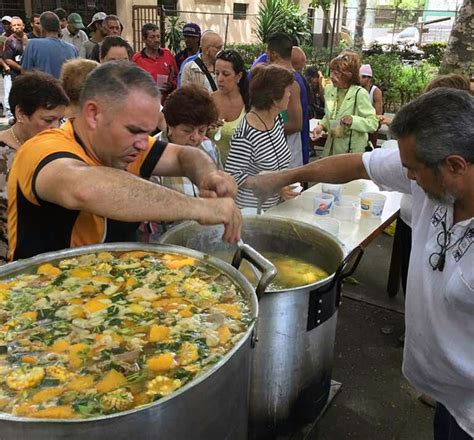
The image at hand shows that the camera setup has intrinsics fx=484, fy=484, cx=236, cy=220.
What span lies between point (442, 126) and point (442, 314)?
645 millimetres

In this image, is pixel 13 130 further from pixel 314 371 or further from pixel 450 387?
pixel 450 387

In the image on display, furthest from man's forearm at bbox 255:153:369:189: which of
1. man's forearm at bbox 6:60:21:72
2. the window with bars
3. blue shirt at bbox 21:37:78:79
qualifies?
the window with bars

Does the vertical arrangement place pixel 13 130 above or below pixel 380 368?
above

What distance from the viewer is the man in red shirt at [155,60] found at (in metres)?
6.36

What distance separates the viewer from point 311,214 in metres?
3.23

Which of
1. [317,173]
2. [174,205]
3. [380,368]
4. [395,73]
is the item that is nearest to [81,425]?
[174,205]

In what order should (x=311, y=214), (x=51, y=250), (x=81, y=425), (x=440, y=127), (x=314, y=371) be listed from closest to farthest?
(x=81, y=425) < (x=440, y=127) < (x=51, y=250) < (x=314, y=371) < (x=311, y=214)

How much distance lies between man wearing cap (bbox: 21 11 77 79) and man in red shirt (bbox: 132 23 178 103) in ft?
2.91

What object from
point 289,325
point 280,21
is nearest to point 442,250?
point 289,325

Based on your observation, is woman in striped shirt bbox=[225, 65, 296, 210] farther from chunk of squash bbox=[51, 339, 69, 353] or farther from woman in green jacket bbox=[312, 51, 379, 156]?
chunk of squash bbox=[51, 339, 69, 353]

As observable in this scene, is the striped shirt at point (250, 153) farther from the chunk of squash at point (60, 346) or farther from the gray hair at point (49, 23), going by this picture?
the gray hair at point (49, 23)

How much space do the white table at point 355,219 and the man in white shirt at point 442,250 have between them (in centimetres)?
93

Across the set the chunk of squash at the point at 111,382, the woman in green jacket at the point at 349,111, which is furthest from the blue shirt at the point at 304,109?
the chunk of squash at the point at 111,382

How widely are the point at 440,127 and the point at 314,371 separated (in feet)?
4.00
